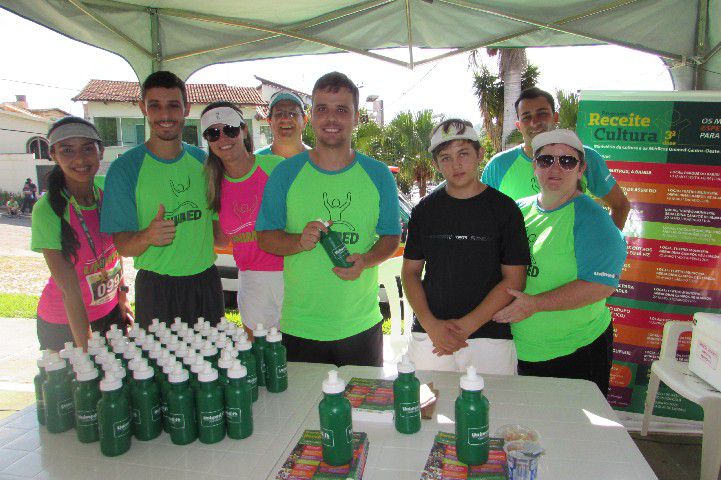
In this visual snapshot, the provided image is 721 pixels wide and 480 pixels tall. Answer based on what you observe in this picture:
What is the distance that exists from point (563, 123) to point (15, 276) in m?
13.3

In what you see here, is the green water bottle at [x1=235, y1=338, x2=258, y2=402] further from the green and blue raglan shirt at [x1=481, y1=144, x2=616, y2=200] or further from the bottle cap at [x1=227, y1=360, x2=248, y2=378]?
the green and blue raglan shirt at [x1=481, y1=144, x2=616, y2=200]

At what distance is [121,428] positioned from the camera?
1519 mm

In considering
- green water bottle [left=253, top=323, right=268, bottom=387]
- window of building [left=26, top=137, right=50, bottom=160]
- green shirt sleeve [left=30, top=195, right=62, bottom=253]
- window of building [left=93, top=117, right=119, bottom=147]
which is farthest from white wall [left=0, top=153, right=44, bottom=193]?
green water bottle [left=253, top=323, right=268, bottom=387]

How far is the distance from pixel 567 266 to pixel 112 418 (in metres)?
1.99

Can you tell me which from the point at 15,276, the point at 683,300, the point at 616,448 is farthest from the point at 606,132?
the point at 15,276

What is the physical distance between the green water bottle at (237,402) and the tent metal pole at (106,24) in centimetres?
246

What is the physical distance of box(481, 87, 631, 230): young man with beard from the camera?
3.01m

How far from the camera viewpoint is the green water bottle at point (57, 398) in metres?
1.66

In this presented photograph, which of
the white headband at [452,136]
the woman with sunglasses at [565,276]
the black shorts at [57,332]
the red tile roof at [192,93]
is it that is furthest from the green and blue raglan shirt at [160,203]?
the red tile roof at [192,93]

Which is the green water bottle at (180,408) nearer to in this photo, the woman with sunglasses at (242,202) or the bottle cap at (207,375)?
the bottle cap at (207,375)

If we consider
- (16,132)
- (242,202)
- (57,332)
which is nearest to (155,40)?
(242,202)

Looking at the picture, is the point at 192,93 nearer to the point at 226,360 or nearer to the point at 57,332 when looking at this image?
the point at 57,332

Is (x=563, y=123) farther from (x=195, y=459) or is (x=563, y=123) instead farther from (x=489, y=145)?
(x=195, y=459)

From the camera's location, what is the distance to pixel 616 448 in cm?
154
